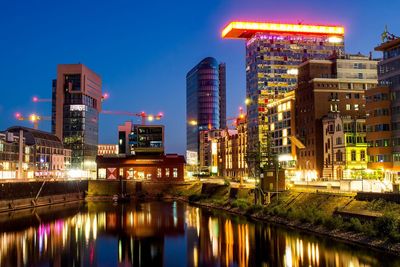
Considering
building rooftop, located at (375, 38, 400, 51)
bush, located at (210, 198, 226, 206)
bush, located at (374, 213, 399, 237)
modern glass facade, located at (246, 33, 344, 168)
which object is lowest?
bush, located at (210, 198, 226, 206)

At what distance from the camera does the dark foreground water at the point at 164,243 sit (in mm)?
51656

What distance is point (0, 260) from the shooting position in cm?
5253

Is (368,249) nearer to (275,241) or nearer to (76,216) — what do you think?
(275,241)

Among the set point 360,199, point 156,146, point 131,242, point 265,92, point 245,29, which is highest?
point 245,29

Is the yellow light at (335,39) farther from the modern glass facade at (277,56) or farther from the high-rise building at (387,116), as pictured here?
the high-rise building at (387,116)

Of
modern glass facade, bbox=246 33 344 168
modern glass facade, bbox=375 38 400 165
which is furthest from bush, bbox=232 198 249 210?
A: modern glass facade, bbox=246 33 344 168

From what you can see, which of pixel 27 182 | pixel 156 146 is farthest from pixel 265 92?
pixel 27 182

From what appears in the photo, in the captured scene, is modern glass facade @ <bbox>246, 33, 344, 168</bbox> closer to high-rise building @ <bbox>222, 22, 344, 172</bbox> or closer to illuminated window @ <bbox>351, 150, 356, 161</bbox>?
high-rise building @ <bbox>222, 22, 344, 172</bbox>

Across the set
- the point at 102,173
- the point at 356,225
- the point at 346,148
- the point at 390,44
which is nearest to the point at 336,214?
the point at 356,225

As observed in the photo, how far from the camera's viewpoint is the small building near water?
154 metres

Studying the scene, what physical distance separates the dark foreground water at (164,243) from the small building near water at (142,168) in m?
60.8

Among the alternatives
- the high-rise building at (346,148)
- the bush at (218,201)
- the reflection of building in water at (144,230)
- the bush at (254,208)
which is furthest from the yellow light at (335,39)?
the bush at (254,208)

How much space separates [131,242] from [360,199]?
30.1 meters

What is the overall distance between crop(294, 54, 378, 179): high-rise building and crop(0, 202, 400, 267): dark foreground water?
154 feet
